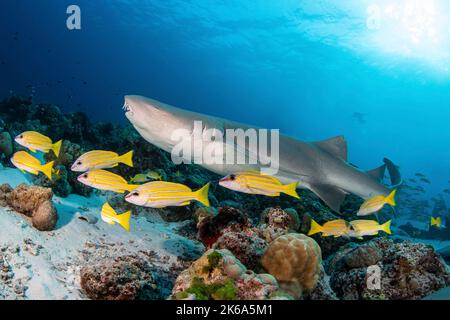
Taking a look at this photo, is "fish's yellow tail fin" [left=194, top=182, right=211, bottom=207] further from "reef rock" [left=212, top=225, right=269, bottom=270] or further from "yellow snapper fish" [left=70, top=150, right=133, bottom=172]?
"yellow snapper fish" [left=70, top=150, right=133, bottom=172]

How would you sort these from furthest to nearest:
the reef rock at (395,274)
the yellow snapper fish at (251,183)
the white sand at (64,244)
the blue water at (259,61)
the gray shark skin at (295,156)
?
1. the blue water at (259,61)
2. the gray shark skin at (295,156)
3. the reef rock at (395,274)
4. the yellow snapper fish at (251,183)
5. the white sand at (64,244)

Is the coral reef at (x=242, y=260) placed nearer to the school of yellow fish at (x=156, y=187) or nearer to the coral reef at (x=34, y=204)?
the coral reef at (x=34, y=204)

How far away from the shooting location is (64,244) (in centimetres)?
423

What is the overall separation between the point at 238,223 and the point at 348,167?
2.93m

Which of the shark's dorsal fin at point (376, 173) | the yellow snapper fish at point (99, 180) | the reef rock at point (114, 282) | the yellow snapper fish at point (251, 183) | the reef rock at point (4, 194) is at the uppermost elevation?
the yellow snapper fish at point (251, 183)

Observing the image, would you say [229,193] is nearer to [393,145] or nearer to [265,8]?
[265,8]

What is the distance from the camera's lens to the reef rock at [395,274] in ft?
12.8

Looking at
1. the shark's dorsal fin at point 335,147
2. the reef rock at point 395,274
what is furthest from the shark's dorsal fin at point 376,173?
the reef rock at point 395,274

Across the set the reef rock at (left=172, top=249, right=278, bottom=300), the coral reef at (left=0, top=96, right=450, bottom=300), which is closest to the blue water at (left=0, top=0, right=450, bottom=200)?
the coral reef at (left=0, top=96, right=450, bottom=300)

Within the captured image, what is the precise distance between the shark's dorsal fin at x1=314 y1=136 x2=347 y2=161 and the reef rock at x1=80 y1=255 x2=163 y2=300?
181 inches

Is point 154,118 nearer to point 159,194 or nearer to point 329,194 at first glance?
point 159,194
